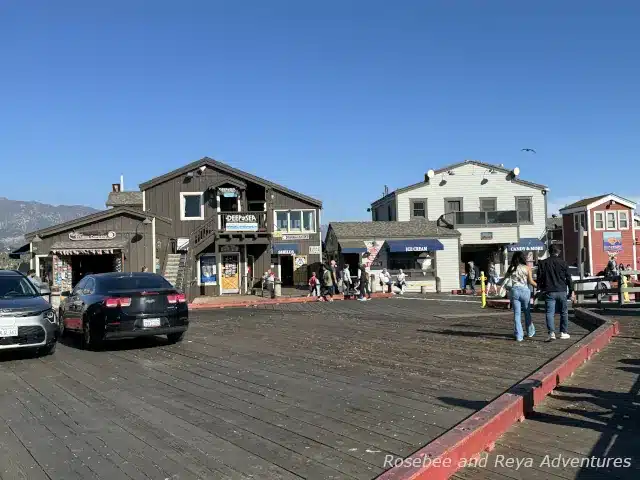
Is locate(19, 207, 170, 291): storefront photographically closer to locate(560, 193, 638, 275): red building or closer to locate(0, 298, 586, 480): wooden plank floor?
locate(0, 298, 586, 480): wooden plank floor

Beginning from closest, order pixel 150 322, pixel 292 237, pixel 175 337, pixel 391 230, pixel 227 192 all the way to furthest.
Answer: pixel 150 322, pixel 175 337, pixel 227 192, pixel 292 237, pixel 391 230

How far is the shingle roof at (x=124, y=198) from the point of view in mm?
37394

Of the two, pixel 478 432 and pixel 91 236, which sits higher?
pixel 91 236

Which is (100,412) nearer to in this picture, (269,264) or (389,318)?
(389,318)

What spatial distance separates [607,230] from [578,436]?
45.1 meters

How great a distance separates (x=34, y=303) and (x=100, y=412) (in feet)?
14.3

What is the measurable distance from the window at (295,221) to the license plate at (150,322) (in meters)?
23.3

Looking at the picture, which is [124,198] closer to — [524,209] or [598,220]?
[524,209]

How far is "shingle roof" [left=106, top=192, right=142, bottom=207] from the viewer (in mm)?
37394

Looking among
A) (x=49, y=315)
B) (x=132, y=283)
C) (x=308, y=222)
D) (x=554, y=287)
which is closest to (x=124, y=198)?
(x=308, y=222)

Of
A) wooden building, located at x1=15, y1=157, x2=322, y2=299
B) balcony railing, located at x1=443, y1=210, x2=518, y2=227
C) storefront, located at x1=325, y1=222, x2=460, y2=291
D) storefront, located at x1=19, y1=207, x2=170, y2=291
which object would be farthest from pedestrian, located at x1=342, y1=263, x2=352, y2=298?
balcony railing, located at x1=443, y1=210, x2=518, y2=227

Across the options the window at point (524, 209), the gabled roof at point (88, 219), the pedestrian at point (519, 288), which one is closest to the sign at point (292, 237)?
the gabled roof at point (88, 219)

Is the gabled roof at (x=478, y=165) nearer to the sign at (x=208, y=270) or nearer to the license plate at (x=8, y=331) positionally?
the sign at (x=208, y=270)

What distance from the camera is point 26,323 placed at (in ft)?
30.7
